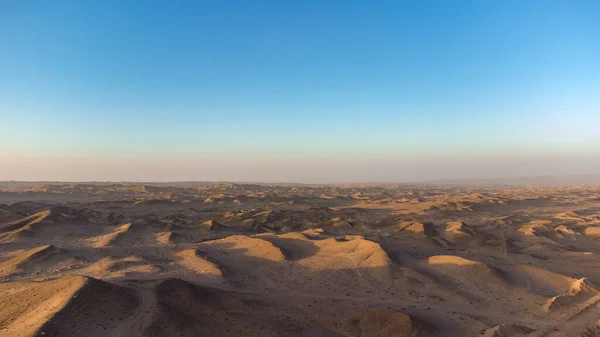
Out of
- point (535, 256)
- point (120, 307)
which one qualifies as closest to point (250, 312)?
point (120, 307)

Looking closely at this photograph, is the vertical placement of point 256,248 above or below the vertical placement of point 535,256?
above

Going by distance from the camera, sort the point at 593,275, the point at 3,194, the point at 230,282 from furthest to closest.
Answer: the point at 3,194 < the point at 593,275 < the point at 230,282

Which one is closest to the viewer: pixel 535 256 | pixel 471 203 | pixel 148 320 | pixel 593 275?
pixel 148 320

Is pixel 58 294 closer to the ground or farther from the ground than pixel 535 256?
farther from the ground

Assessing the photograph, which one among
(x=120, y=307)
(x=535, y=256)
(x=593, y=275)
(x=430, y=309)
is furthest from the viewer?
(x=535, y=256)

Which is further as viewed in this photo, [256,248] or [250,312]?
[256,248]

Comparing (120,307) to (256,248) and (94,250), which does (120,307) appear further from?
(94,250)

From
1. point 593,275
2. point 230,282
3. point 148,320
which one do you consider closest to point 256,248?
point 230,282

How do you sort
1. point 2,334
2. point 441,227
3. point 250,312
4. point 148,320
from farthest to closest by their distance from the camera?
point 441,227, point 250,312, point 148,320, point 2,334

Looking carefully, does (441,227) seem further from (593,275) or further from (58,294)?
(58,294)
